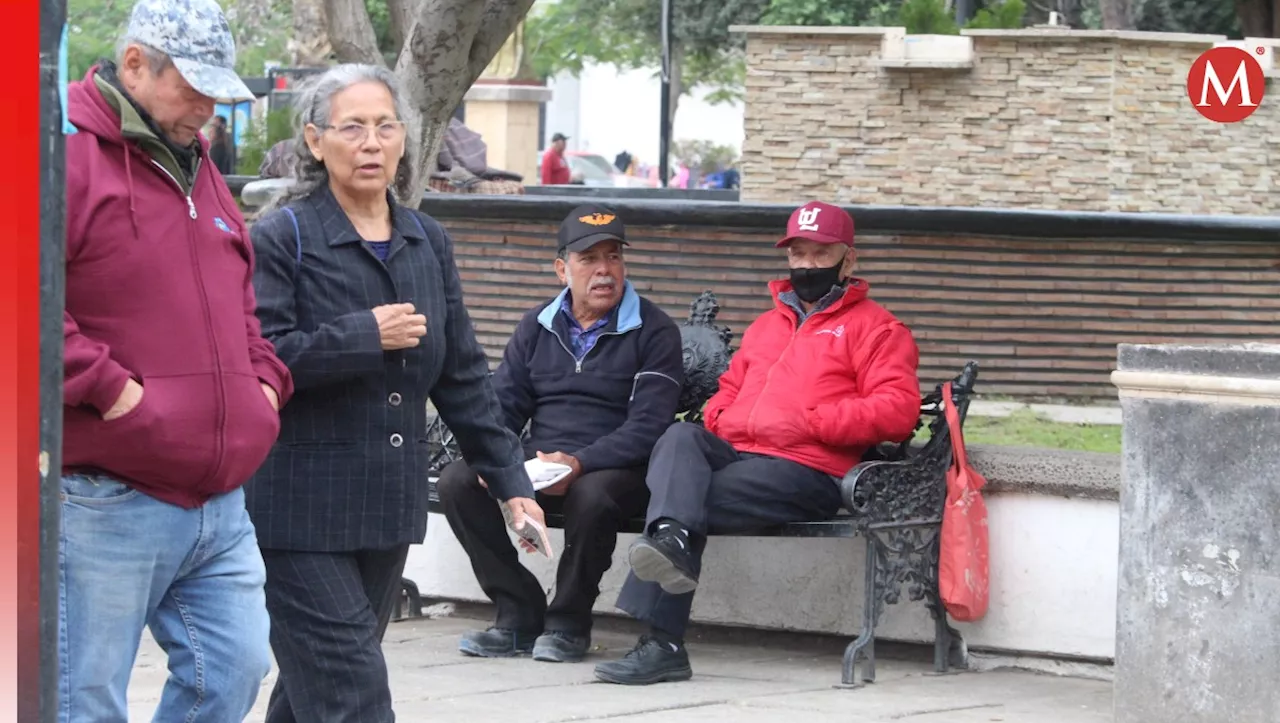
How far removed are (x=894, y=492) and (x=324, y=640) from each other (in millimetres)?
2568

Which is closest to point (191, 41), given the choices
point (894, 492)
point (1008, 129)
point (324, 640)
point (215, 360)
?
point (215, 360)

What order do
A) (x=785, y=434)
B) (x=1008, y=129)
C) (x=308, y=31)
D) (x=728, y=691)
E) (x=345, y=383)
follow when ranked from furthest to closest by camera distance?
(x=308, y=31), (x=1008, y=129), (x=785, y=434), (x=728, y=691), (x=345, y=383)

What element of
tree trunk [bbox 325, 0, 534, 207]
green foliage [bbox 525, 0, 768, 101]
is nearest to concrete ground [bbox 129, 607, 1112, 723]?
tree trunk [bbox 325, 0, 534, 207]

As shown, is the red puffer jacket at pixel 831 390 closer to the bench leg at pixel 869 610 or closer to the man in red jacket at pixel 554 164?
the bench leg at pixel 869 610

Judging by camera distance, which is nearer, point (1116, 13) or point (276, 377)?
point (276, 377)

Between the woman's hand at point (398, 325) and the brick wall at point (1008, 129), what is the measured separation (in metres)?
14.0

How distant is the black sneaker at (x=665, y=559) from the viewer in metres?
5.70

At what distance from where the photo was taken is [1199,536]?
5.04 meters

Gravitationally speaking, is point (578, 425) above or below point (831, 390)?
below

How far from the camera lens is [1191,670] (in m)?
5.09

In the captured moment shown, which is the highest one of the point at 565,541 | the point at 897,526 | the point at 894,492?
the point at 894,492

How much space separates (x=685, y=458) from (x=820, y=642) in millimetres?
991

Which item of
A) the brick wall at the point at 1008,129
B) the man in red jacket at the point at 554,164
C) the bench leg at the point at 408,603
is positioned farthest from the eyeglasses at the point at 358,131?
the man in red jacket at the point at 554,164

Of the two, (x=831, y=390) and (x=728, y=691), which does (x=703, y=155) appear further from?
(x=728, y=691)
